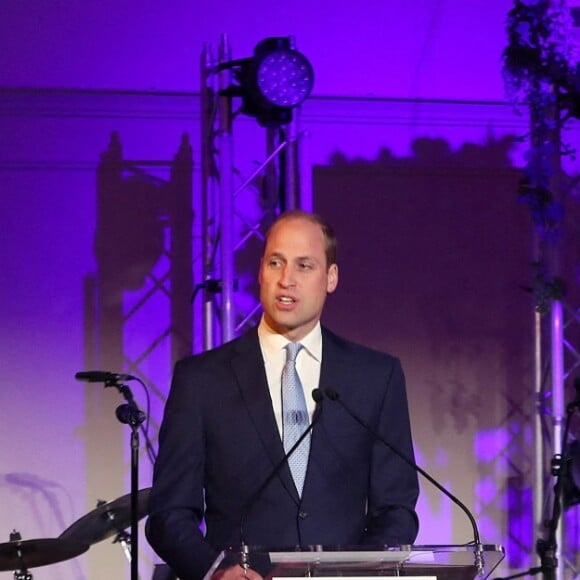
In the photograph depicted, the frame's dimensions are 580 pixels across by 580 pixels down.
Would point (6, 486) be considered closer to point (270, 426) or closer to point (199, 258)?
point (199, 258)

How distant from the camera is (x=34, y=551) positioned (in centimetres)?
427

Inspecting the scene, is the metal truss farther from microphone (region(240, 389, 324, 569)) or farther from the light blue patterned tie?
microphone (region(240, 389, 324, 569))

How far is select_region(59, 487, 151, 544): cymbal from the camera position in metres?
4.50

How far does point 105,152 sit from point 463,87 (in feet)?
6.99

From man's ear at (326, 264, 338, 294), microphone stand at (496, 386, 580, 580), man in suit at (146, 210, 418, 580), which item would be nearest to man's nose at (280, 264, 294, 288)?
man in suit at (146, 210, 418, 580)

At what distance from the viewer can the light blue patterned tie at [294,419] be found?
253 cm

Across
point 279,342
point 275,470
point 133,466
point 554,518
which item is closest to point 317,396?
point 275,470

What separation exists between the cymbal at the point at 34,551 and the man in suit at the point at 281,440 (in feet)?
6.39

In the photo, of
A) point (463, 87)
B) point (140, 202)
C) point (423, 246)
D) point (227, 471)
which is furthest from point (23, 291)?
point (227, 471)

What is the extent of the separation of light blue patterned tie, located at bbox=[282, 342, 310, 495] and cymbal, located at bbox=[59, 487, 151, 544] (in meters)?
2.13

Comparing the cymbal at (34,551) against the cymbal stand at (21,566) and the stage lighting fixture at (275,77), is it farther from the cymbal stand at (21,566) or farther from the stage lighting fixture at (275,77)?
the stage lighting fixture at (275,77)

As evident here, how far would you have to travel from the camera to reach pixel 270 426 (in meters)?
2.53

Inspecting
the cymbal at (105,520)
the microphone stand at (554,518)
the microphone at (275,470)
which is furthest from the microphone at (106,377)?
the microphone at (275,470)

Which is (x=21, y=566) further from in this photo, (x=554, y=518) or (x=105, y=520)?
(x=554, y=518)
